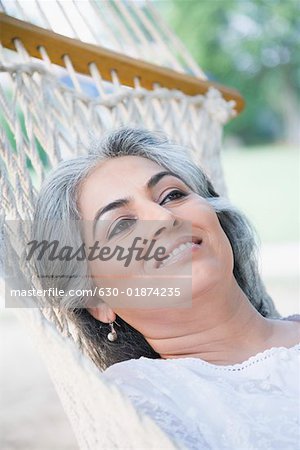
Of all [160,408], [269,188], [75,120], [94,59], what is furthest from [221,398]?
[269,188]

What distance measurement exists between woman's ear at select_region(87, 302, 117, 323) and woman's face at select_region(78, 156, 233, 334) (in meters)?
0.03

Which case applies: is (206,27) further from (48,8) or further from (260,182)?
(48,8)

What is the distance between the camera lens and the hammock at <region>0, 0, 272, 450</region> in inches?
44.0

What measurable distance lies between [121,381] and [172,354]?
7.3 inches

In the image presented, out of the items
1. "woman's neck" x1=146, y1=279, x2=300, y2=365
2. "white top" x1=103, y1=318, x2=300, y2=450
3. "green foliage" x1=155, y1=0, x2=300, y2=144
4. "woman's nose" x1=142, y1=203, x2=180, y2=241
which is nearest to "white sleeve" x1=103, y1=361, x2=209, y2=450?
"white top" x1=103, y1=318, x2=300, y2=450

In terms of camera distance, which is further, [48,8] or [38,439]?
[38,439]

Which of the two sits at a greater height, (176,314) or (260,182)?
(260,182)

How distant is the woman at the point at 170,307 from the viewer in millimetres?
1205

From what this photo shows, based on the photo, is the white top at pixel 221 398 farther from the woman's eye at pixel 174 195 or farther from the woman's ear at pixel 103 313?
the woman's eye at pixel 174 195

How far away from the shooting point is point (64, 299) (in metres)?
1.45

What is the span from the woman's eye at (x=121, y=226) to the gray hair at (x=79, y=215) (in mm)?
80

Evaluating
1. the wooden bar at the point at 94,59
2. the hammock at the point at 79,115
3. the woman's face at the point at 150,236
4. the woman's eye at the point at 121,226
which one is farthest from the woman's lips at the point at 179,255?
A: the wooden bar at the point at 94,59

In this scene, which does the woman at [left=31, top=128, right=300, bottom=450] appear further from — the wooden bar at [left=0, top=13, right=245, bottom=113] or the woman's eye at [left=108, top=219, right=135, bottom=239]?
the wooden bar at [left=0, top=13, right=245, bottom=113]

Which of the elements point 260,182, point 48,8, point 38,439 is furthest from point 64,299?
point 260,182
